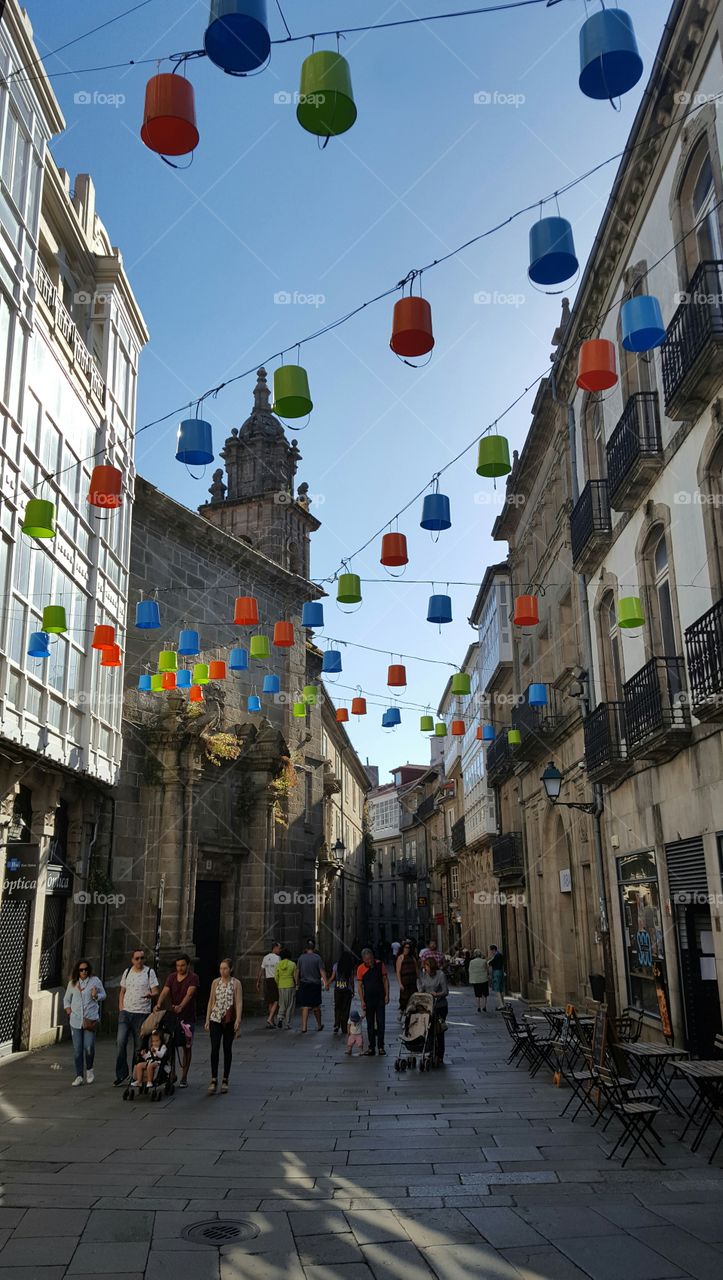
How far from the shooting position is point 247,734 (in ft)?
76.5

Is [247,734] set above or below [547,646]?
below

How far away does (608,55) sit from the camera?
244 inches

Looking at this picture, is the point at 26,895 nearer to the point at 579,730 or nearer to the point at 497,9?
the point at 579,730

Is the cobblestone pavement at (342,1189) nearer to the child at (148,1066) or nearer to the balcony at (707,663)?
the child at (148,1066)

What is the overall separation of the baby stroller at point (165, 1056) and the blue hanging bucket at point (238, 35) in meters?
8.93

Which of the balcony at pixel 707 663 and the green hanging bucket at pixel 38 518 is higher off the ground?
the green hanging bucket at pixel 38 518

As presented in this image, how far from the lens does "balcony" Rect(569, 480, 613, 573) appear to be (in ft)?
52.0

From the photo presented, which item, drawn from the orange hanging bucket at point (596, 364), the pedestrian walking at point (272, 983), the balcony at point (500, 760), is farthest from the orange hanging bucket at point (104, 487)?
the balcony at point (500, 760)

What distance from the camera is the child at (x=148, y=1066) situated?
10359 millimetres

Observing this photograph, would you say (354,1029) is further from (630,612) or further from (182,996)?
(630,612)

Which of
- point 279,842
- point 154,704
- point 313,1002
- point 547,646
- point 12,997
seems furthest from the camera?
point 279,842

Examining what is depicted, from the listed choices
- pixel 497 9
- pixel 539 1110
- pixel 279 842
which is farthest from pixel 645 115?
pixel 279 842

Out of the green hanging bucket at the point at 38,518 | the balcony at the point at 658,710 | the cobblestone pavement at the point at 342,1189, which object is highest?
the green hanging bucket at the point at 38,518

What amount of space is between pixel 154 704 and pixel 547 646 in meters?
8.99
